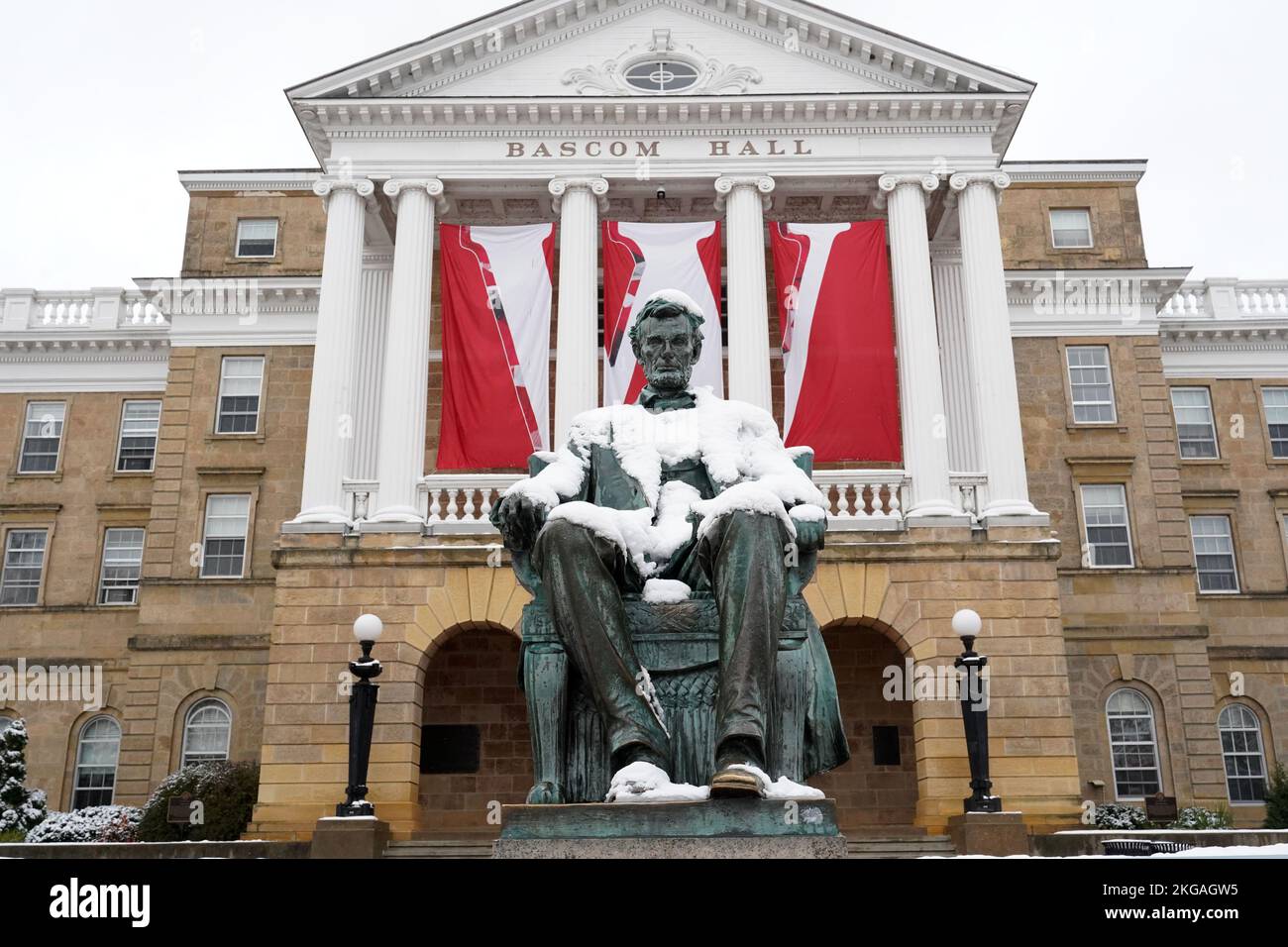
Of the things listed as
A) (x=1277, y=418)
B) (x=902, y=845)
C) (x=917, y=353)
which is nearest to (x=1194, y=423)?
(x=1277, y=418)

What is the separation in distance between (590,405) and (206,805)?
10013 mm

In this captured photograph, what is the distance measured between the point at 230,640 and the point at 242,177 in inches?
482

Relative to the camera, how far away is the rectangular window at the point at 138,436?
32.5 metres

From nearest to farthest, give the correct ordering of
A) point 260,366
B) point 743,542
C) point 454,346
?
1. point 743,542
2. point 454,346
3. point 260,366

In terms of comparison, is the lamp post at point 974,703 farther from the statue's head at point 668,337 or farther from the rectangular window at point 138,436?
the rectangular window at point 138,436

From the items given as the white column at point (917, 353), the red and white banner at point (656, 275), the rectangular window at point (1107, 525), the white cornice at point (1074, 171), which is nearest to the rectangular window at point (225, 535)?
the red and white banner at point (656, 275)

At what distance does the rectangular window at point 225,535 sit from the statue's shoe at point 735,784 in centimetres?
2634

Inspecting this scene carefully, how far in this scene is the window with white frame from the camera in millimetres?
31422

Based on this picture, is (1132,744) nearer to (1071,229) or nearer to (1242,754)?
(1242,754)

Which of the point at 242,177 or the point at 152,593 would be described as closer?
the point at 152,593

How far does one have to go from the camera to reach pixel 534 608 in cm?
547
